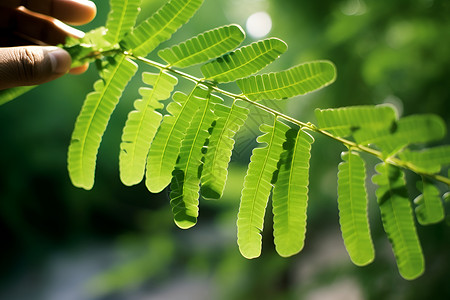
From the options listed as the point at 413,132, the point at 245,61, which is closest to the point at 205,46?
the point at 245,61

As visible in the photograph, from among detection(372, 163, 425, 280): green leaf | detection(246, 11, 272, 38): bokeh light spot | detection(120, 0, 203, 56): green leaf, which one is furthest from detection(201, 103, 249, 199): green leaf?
detection(246, 11, 272, 38): bokeh light spot

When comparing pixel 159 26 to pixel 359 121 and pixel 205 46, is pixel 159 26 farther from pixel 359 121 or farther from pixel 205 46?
pixel 359 121

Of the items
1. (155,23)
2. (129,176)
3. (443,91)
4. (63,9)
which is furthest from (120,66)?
(443,91)

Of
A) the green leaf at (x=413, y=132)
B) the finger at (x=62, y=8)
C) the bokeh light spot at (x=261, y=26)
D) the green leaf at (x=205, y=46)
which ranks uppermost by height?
the bokeh light spot at (x=261, y=26)

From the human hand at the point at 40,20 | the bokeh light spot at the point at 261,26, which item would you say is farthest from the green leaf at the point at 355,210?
the bokeh light spot at the point at 261,26

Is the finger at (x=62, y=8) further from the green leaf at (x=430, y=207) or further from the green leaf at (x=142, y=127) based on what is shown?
the green leaf at (x=430, y=207)

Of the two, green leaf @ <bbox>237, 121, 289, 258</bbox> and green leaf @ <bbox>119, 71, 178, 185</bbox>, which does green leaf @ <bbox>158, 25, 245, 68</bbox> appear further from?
green leaf @ <bbox>237, 121, 289, 258</bbox>
